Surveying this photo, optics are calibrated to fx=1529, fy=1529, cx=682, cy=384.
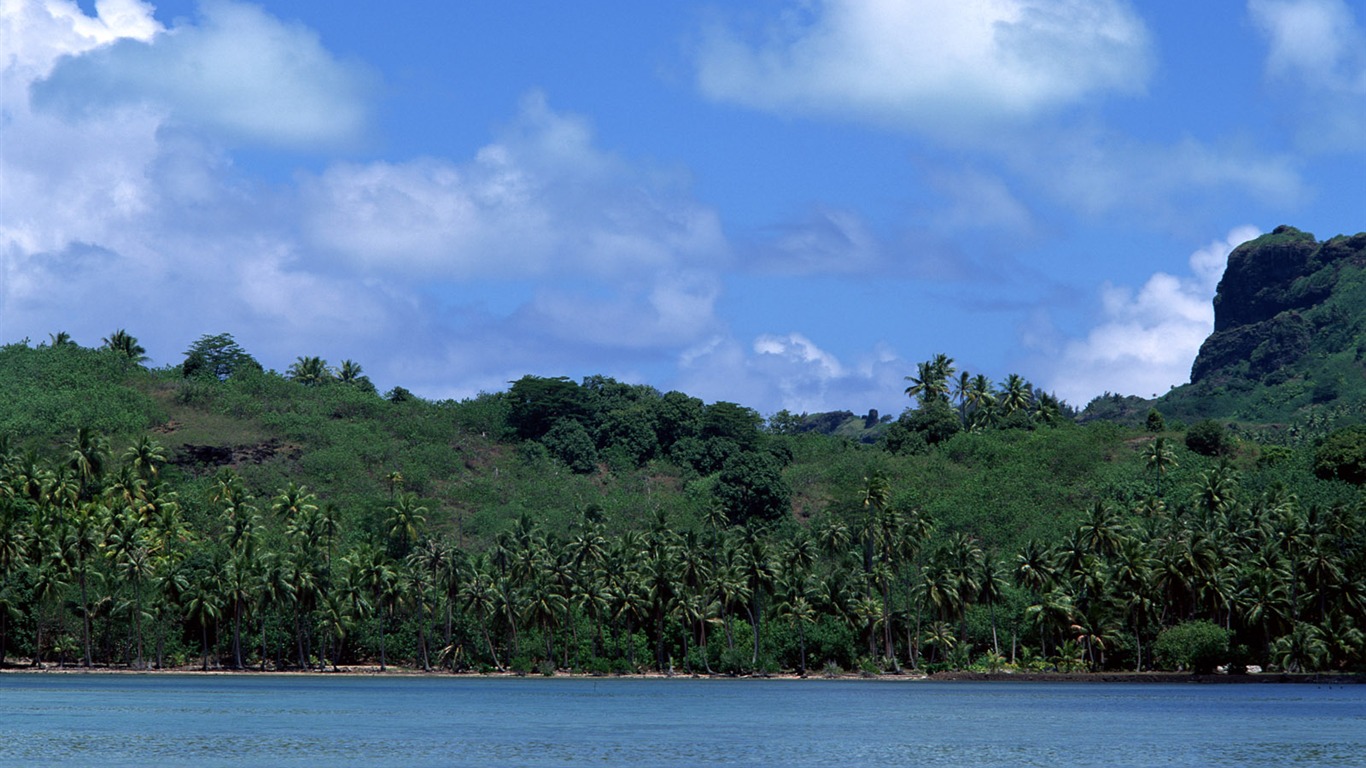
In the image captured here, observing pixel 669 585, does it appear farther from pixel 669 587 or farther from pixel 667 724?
pixel 667 724

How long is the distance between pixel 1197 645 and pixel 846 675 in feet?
110

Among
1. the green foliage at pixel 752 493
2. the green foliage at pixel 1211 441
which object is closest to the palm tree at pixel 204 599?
the green foliage at pixel 752 493

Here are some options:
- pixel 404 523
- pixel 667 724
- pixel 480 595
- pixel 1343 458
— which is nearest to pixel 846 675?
pixel 480 595

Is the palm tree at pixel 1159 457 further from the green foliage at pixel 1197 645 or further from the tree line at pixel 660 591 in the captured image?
Result: the green foliage at pixel 1197 645

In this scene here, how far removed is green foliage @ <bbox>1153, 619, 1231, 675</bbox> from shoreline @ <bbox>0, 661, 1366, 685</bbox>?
135cm

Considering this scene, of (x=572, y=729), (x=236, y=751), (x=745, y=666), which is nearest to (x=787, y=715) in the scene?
(x=572, y=729)

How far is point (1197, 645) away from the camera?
436ft

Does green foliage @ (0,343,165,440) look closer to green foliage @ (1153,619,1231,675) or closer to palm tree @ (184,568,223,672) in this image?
palm tree @ (184,568,223,672)

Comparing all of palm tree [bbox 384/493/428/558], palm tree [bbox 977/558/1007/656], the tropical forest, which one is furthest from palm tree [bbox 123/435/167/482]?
palm tree [bbox 977/558/1007/656]

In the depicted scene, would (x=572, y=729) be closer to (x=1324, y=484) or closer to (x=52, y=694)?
(x=52, y=694)

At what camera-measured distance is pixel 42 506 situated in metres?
146

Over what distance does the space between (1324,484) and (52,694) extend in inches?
5176

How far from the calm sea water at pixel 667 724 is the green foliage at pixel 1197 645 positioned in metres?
2.50

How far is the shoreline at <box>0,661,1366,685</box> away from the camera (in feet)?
427
